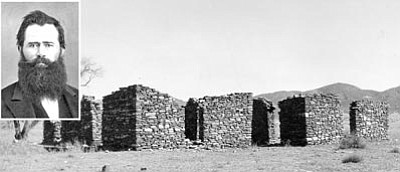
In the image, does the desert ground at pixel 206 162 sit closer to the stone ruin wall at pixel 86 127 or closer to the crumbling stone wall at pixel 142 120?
the crumbling stone wall at pixel 142 120

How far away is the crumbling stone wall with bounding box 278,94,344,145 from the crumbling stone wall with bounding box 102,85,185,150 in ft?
16.5

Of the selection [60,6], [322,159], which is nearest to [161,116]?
[322,159]

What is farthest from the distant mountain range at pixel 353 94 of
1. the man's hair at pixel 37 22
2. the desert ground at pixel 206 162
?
the man's hair at pixel 37 22

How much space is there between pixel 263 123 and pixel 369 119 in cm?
515

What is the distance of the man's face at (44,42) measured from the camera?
13992 mm

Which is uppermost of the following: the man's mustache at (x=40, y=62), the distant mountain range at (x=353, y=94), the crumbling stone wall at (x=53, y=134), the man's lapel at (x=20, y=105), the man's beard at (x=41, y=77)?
the distant mountain range at (x=353, y=94)

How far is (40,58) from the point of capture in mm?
14234

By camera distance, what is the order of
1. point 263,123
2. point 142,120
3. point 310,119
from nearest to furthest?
1. point 142,120
2. point 310,119
3. point 263,123

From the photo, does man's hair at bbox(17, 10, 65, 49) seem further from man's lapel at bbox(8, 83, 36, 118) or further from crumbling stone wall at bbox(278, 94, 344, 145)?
crumbling stone wall at bbox(278, 94, 344, 145)

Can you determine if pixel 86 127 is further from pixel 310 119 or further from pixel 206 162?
pixel 206 162

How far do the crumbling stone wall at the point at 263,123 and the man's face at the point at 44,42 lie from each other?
1415 cm

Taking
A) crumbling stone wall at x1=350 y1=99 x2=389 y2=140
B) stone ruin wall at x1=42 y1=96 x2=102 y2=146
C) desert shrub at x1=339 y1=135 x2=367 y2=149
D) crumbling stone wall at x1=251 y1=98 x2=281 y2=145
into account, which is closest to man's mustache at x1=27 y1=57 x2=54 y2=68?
stone ruin wall at x1=42 y1=96 x2=102 y2=146

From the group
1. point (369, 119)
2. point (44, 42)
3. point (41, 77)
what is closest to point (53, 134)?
point (41, 77)

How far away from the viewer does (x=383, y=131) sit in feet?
96.1
